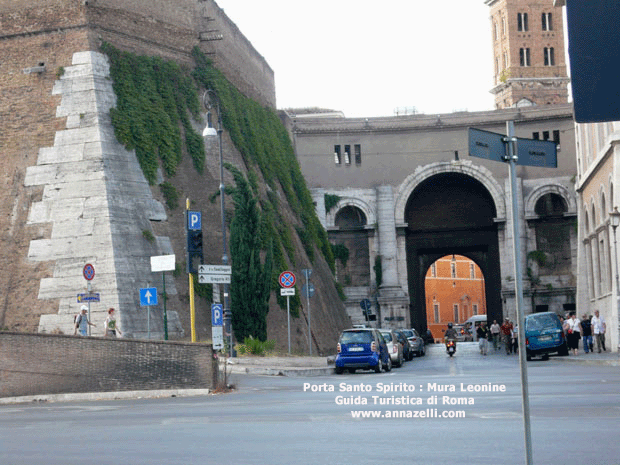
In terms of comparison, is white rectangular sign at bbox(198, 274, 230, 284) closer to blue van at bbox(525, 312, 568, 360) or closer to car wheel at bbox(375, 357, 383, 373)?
car wheel at bbox(375, 357, 383, 373)

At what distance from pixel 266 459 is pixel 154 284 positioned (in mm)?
25006

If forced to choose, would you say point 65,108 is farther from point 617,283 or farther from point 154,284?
point 617,283

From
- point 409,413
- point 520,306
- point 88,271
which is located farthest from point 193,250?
point 520,306

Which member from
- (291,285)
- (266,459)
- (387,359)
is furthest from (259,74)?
(266,459)

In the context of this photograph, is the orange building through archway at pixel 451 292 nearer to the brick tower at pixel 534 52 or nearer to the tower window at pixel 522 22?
the brick tower at pixel 534 52

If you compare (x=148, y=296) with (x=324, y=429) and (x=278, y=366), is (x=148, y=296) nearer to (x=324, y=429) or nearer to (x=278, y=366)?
(x=278, y=366)

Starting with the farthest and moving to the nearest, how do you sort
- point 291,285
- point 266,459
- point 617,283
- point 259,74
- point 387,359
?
point 259,74 → point 617,283 → point 291,285 → point 387,359 → point 266,459

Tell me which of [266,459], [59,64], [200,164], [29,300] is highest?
[59,64]

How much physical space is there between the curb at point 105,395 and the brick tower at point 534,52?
90.5 metres

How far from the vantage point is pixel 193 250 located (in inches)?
→ 982

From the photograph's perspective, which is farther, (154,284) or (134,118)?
(134,118)

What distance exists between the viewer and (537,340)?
1389 inches

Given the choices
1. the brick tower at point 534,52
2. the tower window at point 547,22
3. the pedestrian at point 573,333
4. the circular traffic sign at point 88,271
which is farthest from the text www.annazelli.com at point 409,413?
the tower window at point 547,22

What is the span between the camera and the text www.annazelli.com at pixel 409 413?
44.9 feet
